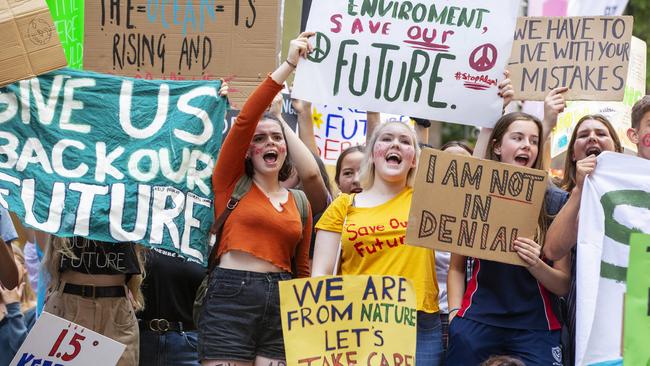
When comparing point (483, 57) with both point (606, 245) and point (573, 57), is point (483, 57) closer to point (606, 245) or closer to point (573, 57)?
point (573, 57)

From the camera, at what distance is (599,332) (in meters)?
5.33

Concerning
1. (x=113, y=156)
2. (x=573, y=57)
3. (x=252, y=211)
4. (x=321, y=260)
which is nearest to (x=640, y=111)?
(x=573, y=57)

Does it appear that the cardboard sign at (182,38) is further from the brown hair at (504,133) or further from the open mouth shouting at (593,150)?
the open mouth shouting at (593,150)

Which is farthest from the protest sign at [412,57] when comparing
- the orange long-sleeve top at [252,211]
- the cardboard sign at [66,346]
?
the cardboard sign at [66,346]

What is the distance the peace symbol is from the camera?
6.40 meters

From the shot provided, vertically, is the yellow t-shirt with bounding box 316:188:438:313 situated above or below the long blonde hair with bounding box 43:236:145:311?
above

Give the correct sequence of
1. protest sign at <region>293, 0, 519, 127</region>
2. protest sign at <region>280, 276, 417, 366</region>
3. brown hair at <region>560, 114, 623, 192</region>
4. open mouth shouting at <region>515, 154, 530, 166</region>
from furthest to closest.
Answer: brown hair at <region>560, 114, 623, 192</region>
protest sign at <region>293, 0, 519, 127</region>
open mouth shouting at <region>515, 154, 530, 166</region>
protest sign at <region>280, 276, 417, 366</region>

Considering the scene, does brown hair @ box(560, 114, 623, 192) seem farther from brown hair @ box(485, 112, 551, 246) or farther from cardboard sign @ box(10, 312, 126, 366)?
cardboard sign @ box(10, 312, 126, 366)

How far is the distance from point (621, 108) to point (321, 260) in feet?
10.7

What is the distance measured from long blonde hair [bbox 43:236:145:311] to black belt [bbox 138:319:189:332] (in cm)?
25

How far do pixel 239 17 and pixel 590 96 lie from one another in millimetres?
2172

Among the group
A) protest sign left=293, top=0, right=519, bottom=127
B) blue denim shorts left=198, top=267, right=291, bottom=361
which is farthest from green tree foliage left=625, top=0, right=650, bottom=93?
blue denim shorts left=198, top=267, right=291, bottom=361

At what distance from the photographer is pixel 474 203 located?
18.9ft

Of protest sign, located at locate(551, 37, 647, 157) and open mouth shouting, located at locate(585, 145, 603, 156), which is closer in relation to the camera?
open mouth shouting, located at locate(585, 145, 603, 156)
